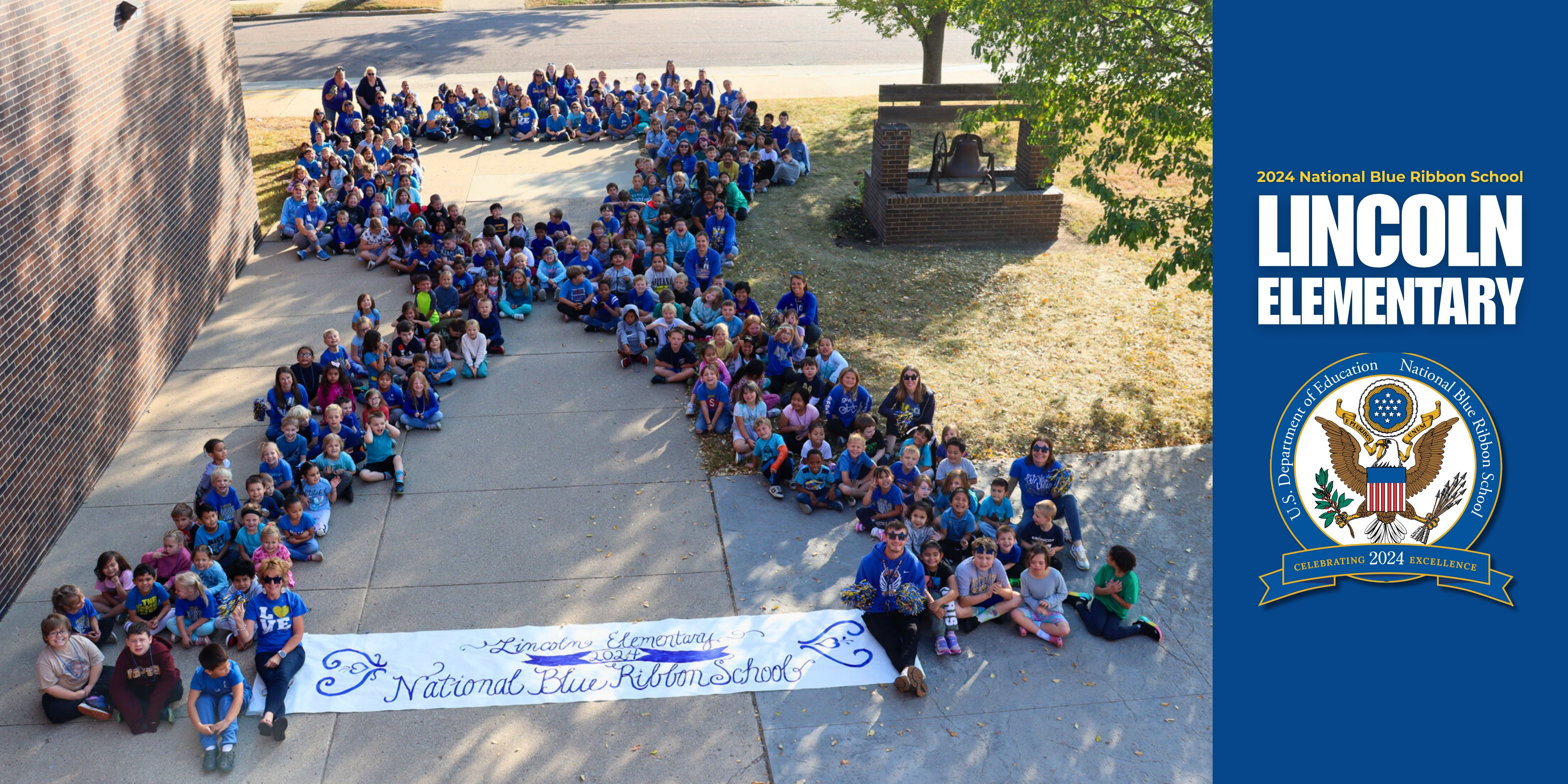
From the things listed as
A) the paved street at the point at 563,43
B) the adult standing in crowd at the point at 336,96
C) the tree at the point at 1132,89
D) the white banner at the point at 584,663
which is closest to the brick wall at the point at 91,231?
the white banner at the point at 584,663

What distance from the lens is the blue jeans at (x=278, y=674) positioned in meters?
8.12

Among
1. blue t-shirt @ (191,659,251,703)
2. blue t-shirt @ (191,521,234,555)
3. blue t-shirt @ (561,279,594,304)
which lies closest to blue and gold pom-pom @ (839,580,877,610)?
blue t-shirt @ (191,659,251,703)

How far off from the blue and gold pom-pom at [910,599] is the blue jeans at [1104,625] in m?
1.40

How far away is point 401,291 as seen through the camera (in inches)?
626

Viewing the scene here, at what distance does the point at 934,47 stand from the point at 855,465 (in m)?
15.2

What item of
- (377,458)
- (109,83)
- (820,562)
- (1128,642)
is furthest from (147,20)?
(1128,642)

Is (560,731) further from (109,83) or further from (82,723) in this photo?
(109,83)

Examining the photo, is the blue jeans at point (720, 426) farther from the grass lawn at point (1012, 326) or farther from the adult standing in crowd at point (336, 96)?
the adult standing in crowd at point (336, 96)

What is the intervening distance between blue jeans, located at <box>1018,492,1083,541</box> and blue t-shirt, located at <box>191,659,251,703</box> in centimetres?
629

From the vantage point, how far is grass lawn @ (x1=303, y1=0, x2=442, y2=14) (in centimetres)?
3353

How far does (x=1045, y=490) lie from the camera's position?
407 inches

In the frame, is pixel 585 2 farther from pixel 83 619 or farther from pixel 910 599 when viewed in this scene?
pixel 910 599

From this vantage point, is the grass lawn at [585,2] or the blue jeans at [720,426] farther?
the grass lawn at [585,2]

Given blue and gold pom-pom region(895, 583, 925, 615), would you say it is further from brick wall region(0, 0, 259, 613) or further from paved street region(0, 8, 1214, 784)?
brick wall region(0, 0, 259, 613)
